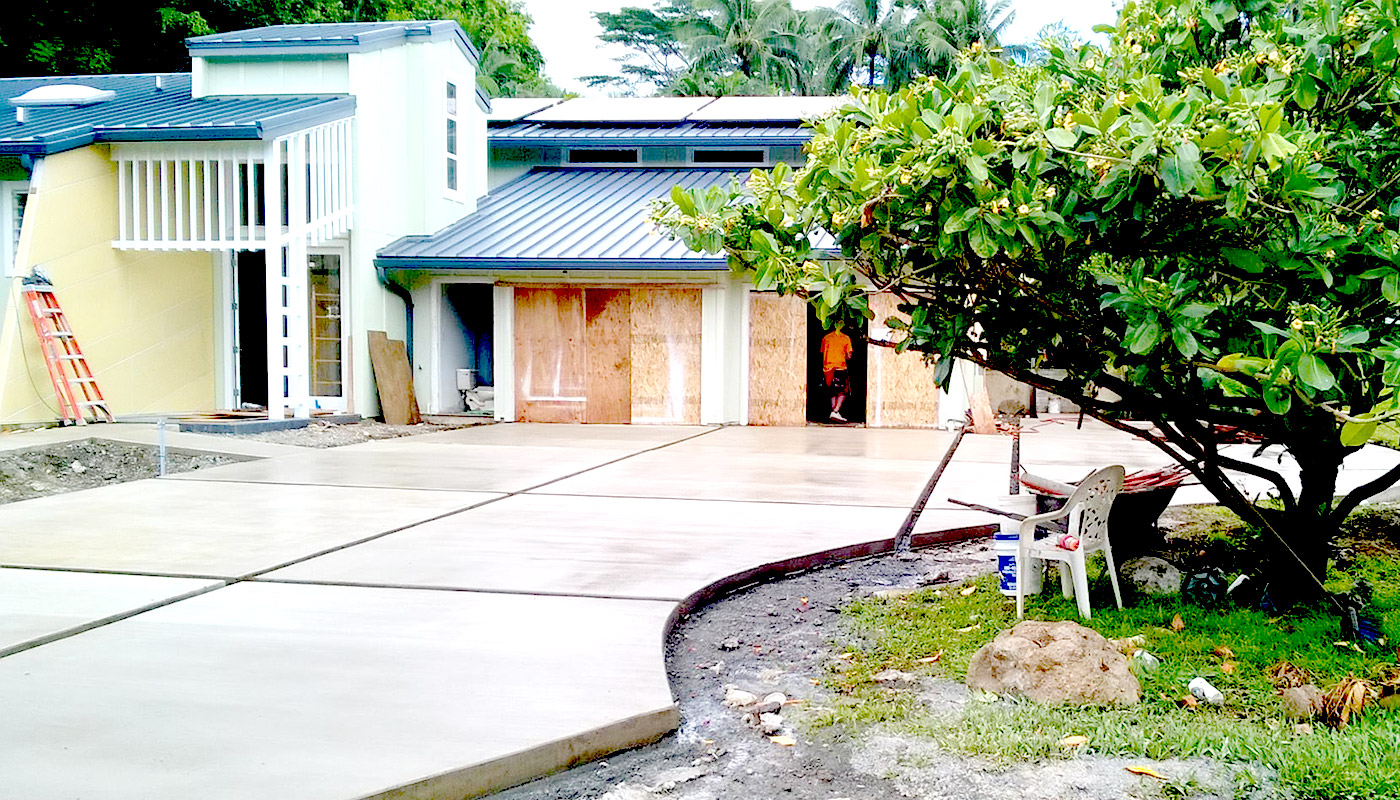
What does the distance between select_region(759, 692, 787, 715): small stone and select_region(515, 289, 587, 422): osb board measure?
13513 millimetres

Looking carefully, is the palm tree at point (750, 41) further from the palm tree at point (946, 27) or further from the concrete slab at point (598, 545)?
the concrete slab at point (598, 545)

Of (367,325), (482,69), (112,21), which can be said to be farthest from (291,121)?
(482,69)

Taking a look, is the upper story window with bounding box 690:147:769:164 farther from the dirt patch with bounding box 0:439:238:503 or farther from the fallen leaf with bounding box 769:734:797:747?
the fallen leaf with bounding box 769:734:797:747

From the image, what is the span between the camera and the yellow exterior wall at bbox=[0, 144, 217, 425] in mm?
13844

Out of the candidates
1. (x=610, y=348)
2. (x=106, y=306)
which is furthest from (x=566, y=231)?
(x=106, y=306)

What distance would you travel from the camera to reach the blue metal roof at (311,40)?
16.7m

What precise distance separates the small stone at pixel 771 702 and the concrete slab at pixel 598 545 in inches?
52.1

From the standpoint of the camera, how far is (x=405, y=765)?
379 cm

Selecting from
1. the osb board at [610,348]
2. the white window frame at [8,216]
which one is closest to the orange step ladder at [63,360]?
the white window frame at [8,216]

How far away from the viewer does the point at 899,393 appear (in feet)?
58.3

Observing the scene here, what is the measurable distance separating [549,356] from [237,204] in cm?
525

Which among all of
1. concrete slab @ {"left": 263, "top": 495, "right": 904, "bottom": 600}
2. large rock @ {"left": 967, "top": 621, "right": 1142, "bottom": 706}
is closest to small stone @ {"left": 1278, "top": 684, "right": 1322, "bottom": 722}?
large rock @ {"left": 967, "top": 621, "right": 1142, "bottom": 706}

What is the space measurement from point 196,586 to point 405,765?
3.14 meters

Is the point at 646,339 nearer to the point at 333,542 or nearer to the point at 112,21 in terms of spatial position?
the point at 333,542
